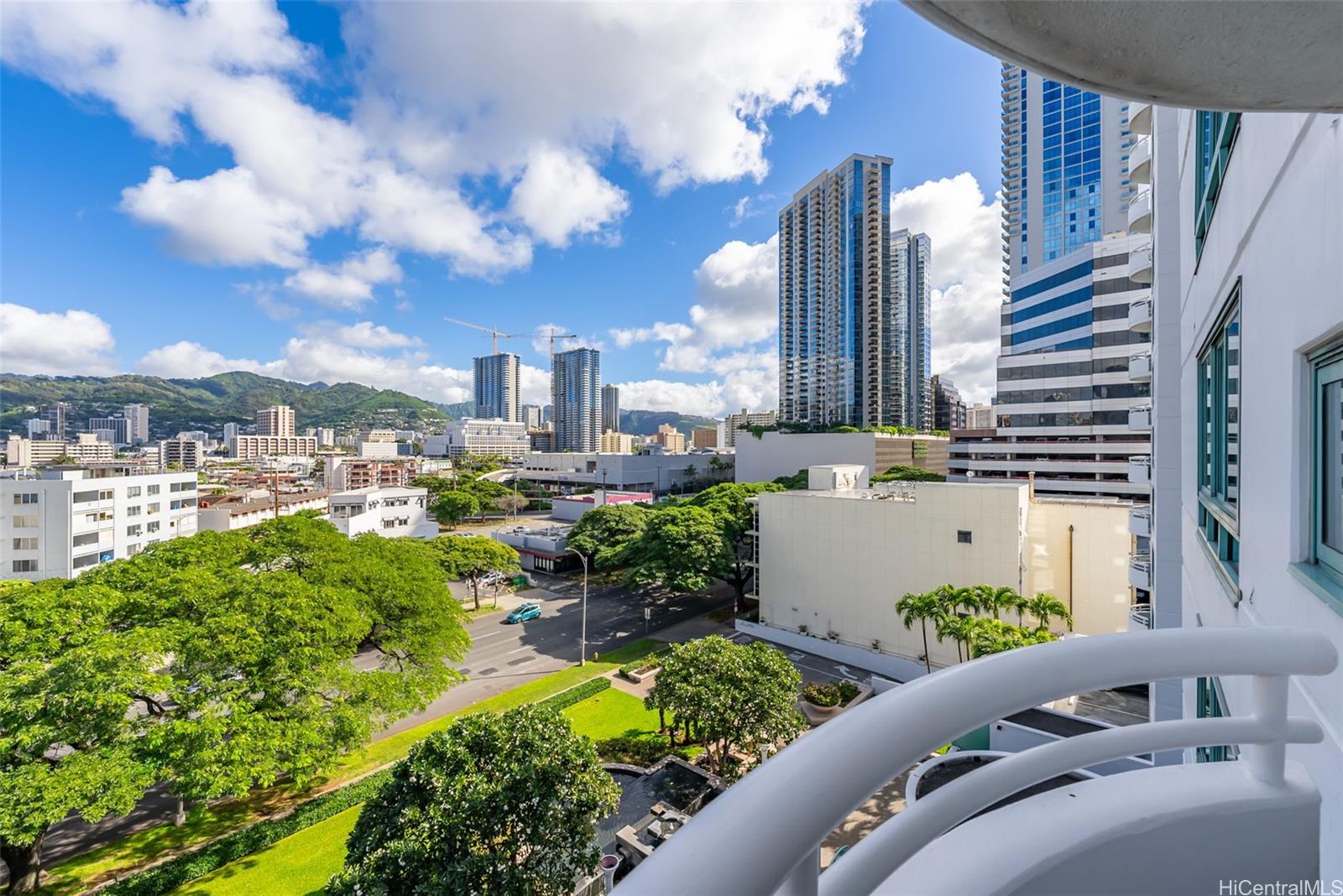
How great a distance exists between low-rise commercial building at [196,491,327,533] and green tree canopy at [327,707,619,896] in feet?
78.2

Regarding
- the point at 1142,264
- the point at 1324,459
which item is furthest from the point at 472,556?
the point at 1324,459

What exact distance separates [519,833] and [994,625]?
9193 millimetres

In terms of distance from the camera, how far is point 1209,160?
374cm

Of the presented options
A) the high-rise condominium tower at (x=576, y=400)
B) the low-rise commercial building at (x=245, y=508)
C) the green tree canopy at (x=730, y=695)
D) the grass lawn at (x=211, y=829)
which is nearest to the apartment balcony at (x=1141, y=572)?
the green tree canopy at (x=730, y=695)

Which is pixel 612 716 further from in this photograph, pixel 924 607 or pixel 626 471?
pixel 626 471

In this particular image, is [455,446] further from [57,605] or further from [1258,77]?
[1258,77]

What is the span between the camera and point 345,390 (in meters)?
199

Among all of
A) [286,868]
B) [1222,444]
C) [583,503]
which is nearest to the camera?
[1222,444]

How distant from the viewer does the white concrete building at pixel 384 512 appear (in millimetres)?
27078

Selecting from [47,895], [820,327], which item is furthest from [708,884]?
[820,327]

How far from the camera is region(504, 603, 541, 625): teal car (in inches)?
746

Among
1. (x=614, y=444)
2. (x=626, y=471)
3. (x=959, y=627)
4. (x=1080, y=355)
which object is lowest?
(x=959, y=627)

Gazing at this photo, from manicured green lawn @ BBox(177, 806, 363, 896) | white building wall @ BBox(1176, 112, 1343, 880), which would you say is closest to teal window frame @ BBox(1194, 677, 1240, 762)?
white building wall @ BBox(1176, 112, 1343, 880)

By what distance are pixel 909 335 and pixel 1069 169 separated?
2122 cm
